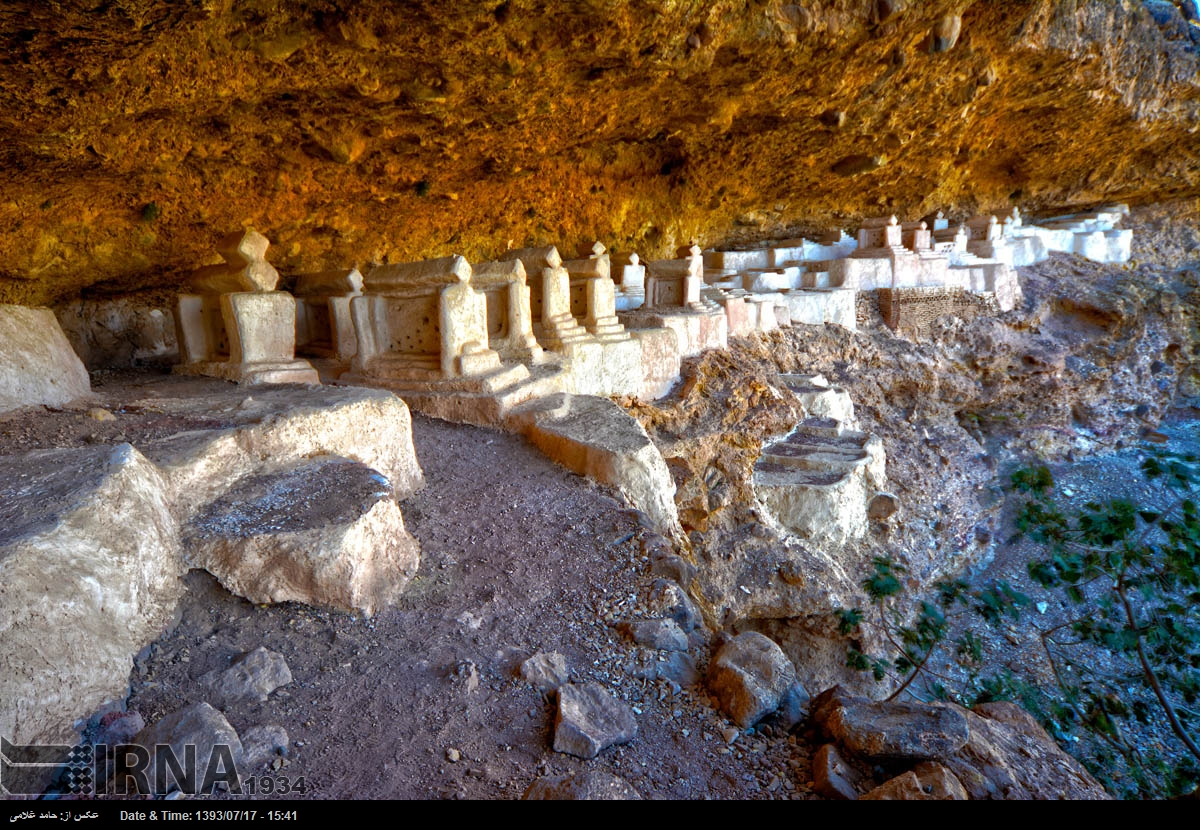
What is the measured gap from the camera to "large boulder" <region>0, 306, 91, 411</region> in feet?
13.5

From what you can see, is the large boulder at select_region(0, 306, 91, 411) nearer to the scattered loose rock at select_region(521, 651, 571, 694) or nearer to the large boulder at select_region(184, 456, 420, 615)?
the large boulder at select_region(184, 456, 420, 615)

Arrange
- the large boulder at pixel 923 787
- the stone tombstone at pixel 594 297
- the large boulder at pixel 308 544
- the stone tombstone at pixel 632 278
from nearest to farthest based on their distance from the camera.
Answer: the large boulder at pixel 923 787, the large boulder at pixel 308 544, the stone tombstone at pixel 594 297, the stone tombstone at pixel 632 278

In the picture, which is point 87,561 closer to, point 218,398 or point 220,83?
point 218,398

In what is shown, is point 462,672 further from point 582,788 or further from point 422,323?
point 422,323

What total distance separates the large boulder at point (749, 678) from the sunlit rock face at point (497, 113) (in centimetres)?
440

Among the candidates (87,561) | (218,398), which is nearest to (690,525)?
(218,398)

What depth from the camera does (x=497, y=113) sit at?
7.20m

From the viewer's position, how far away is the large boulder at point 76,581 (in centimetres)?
181

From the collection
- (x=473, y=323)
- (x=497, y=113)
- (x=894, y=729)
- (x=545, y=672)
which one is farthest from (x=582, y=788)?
(x=497, y=113)

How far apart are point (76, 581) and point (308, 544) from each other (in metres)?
0.71

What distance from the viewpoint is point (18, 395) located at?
4.11 meters

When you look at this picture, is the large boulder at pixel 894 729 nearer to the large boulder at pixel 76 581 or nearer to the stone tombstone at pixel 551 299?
the large boulder at pixel 76 581

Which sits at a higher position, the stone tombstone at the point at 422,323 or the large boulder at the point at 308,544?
the stone tombstone at the point at 422,323

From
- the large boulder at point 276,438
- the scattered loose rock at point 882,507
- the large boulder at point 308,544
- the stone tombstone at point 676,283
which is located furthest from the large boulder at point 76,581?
the scattered loose rock at point 882,507
